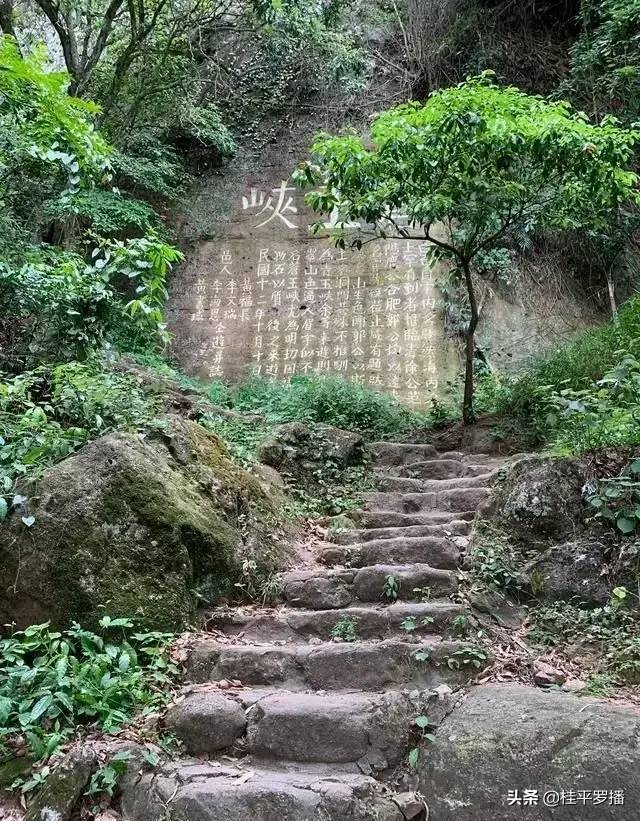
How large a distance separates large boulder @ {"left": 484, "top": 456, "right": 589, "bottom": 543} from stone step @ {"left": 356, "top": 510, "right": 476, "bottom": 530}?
64cm

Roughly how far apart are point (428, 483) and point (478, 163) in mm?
3094

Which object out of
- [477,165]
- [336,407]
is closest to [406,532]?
[336,407]

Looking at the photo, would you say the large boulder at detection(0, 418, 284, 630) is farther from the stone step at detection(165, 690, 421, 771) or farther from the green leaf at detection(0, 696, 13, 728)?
the stone step at detection(165, 690, 421, 771)

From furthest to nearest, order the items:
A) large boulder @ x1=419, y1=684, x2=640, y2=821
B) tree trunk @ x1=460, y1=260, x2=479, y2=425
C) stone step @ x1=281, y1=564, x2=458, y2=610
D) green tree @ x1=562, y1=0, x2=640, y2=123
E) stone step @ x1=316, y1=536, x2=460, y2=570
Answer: green tree @ x1=562, y1=0, x2=640, y2=123
tree trunk @ x1=460, y1=260, x2=479, y2=425
stone step @ x1=316, y1=536, x2=460, y2=570
stone step @ x1=281, y1=564, x2=458, y2=610
large boulder @ x1=419, y1=684, x2=640, y2=821

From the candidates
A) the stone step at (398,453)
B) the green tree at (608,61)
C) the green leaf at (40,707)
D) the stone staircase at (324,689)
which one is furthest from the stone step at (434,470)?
the green tree at (608,61)

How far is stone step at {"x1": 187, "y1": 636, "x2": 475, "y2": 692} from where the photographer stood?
3.24 metres

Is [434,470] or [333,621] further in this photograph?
[434,470]

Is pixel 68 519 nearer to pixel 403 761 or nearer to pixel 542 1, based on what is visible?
pixel 403 761

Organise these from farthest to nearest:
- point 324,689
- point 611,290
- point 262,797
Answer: point 611,290
point 324,689
point 262,797

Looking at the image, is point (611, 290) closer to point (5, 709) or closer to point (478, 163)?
point (478, 163)

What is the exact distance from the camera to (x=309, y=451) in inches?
247

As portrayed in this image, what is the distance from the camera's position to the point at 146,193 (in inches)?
414

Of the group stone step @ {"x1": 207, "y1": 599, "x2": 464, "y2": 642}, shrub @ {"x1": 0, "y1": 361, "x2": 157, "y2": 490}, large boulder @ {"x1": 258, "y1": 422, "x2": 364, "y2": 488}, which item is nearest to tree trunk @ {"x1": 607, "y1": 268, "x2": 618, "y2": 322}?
large boulder @ {"x1": 258, "y1": 422, "x2": 364, "y2": 488}

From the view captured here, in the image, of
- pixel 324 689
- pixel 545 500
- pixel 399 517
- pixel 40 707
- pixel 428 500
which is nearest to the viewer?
pixel 40 707
